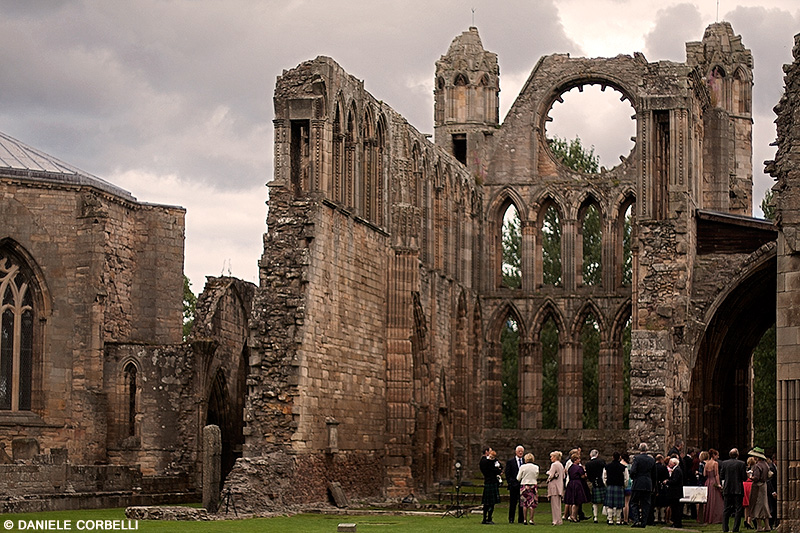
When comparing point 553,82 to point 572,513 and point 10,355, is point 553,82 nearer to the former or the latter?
point 10,355

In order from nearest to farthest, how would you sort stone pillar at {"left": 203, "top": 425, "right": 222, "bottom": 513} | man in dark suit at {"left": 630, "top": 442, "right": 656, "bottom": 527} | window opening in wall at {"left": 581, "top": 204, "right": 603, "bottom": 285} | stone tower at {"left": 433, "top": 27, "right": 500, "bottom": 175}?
1. man in dark suit at {"left": 630, "top": 442, "right": 656, "bottom": 527}
2. stone pillar at {"left": 203, "top": 425, "right": 222, "bottom": 513}
3. stone tower at {"left": 433, "top": 27, "right": 500, "bottom": 175}
4. window opening in wall at {"left": 581, "top": 204, "right": 603, "bottom": 285}

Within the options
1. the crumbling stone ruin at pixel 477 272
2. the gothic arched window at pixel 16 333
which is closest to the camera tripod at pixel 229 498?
the crumbling stone ruin at pixel 477 272

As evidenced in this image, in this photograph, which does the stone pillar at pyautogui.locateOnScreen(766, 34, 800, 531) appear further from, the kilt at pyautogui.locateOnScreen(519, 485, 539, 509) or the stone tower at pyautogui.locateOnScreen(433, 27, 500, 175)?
the stone tower at pyautogui.locateOnScreen(433, 27, 500, 175)

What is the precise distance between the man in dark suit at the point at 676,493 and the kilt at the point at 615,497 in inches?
30.2

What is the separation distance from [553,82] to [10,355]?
17193 millimetres

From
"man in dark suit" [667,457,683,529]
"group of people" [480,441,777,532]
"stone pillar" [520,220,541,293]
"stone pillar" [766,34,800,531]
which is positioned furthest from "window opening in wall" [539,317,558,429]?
"stone pillar" [766,34,800,531]

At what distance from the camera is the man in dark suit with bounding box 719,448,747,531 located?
2458 centimetres

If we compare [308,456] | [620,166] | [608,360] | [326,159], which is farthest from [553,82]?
[308,456]

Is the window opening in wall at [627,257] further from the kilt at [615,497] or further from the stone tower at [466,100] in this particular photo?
the kilt at [615,497]

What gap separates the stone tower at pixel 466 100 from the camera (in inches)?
1792

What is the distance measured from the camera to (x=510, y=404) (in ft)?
198

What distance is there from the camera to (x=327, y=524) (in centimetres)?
2477

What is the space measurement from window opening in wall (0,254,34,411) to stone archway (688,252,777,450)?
15.5 metres

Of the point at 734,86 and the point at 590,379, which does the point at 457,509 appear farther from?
the point at 590,379
